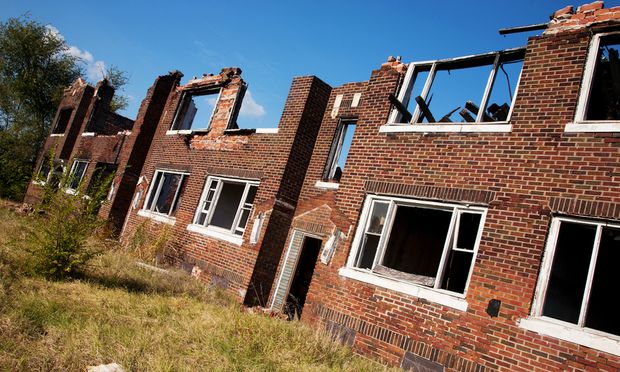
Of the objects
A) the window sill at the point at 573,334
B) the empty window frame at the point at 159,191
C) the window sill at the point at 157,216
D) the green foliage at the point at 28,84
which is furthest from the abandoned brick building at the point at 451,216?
the green foliage at the point at 28,84

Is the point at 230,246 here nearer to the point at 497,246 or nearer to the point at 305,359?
the point at 305,359

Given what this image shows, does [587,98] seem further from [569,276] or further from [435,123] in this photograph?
[569,276]

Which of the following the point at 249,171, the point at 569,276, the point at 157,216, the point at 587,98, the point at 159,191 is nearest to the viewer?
the point at 587,98

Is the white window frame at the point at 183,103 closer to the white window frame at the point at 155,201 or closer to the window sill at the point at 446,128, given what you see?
the white window frame at the point at 155,201

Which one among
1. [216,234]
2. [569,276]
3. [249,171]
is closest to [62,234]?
[216,234]

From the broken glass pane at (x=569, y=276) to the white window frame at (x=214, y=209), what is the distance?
23.2 feet

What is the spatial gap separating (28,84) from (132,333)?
3018 centimetres

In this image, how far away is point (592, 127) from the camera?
5.93m

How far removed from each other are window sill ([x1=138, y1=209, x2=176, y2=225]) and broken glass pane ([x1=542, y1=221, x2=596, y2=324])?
10.5m

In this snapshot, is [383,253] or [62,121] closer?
[383,253]

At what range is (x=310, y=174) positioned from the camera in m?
11.0

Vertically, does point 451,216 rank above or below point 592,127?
below

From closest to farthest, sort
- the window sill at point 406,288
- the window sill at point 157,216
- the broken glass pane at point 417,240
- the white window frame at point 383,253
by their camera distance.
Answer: the window sill at point 406,288, the white window frame at point 383,253, the broken glass pane at point 417,240, the window sill at point 157,216

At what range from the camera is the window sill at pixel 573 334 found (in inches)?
194
